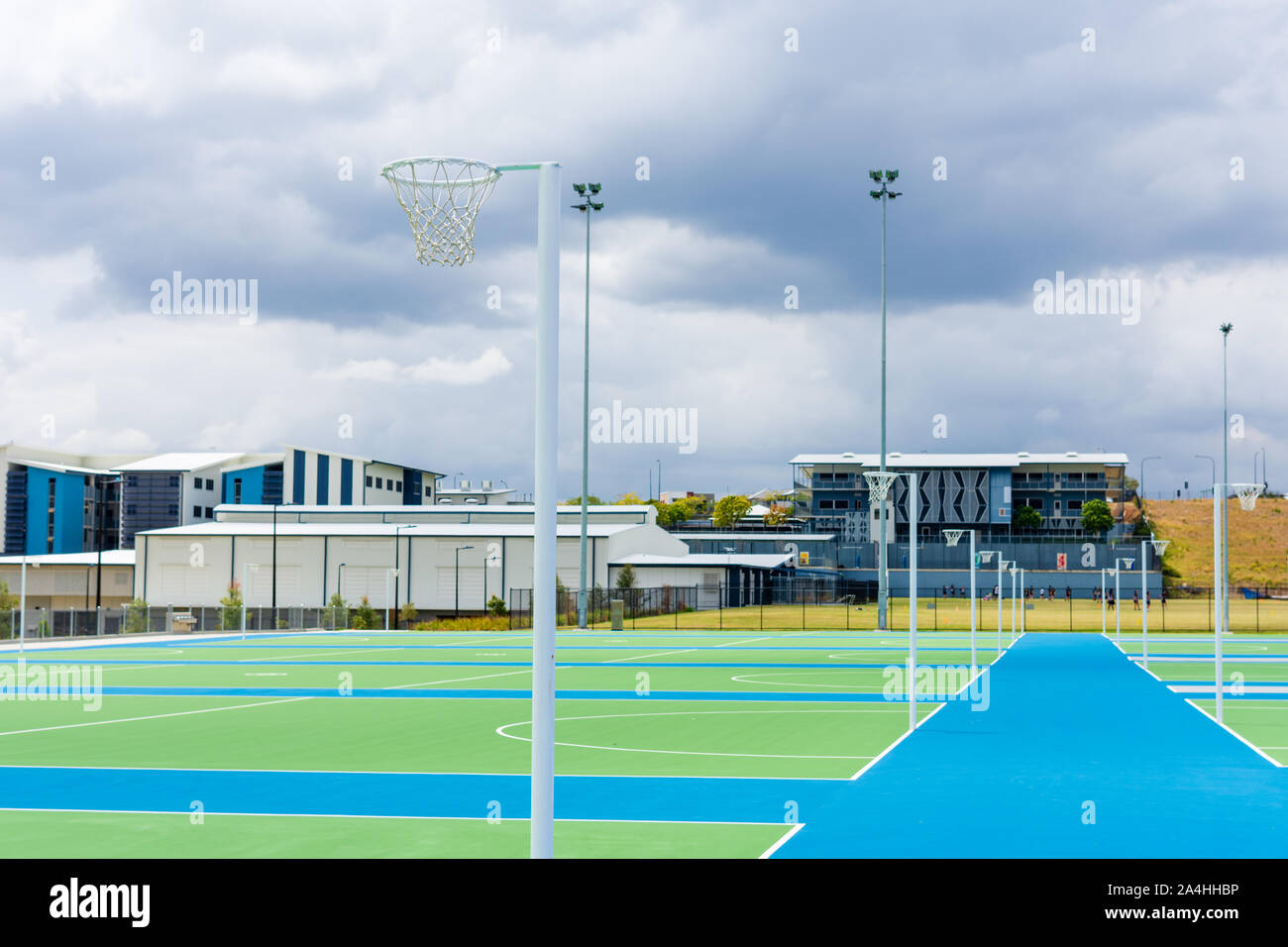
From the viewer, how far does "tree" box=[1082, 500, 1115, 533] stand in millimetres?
134875

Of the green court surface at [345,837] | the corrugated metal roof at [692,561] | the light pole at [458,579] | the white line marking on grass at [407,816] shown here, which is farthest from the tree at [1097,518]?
the green court surface at [345,837]

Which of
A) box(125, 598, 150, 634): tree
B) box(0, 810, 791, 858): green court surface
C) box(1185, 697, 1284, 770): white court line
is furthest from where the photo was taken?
box(125, 598, 150, 634): tree

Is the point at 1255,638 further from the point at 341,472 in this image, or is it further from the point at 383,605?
the point at 341,472

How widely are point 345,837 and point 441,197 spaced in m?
5.63

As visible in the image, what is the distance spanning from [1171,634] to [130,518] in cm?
7691

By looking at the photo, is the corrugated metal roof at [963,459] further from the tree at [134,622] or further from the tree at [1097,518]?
the tree at [134,622]

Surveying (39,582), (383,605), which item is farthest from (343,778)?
(39,582)

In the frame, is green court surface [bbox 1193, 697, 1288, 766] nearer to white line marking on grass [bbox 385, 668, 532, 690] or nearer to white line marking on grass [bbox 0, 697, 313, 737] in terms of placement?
white line marking on grass [bbox 385, 668, 532, 690]

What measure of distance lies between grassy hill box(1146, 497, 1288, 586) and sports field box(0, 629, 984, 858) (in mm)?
112989

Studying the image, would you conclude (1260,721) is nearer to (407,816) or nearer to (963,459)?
(407,816)

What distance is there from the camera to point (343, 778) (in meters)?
16.0

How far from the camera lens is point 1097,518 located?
443 feet

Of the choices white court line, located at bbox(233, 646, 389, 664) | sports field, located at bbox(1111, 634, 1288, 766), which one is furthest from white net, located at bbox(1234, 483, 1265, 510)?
white court line, located at bbox(233, 646, 389, 664)

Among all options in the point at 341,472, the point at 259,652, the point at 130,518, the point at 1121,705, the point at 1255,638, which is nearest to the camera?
the point at 1121,705
